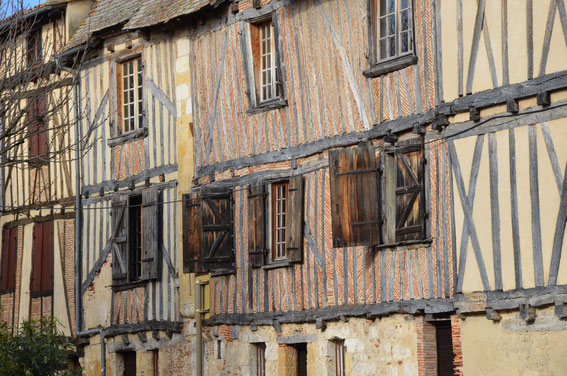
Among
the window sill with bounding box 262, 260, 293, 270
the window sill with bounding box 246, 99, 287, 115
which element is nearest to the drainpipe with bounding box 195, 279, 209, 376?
the window sill with bounding box 262, 260, 293, 270

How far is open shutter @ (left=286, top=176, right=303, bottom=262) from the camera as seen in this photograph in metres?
17.0

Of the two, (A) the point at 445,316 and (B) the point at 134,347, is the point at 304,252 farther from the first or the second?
(B) the point at 134,347

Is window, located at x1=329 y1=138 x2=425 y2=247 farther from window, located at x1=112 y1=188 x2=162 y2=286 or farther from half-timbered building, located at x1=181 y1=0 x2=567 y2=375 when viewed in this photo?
window, located at x1=112 y1=188 x2=162 y2=286

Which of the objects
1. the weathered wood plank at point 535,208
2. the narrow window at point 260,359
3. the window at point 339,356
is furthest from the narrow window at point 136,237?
the weathered wood plank at point 535,208

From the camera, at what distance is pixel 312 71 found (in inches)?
671

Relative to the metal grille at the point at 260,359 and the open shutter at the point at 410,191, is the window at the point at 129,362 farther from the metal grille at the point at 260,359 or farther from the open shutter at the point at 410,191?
the open shutter at the point at 410,191

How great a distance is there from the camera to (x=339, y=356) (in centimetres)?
1650

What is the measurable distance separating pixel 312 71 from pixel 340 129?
106 cm

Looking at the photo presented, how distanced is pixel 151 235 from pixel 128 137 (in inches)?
68.8

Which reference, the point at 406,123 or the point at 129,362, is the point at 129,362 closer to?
the point at 129,362

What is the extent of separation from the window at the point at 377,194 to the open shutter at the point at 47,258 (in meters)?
7.62

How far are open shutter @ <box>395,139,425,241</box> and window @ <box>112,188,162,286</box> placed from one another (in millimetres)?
5686

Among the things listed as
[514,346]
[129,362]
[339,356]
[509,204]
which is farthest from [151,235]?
[514,346]

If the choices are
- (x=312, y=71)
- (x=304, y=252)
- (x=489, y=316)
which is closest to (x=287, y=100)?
(x=312, y=71)
